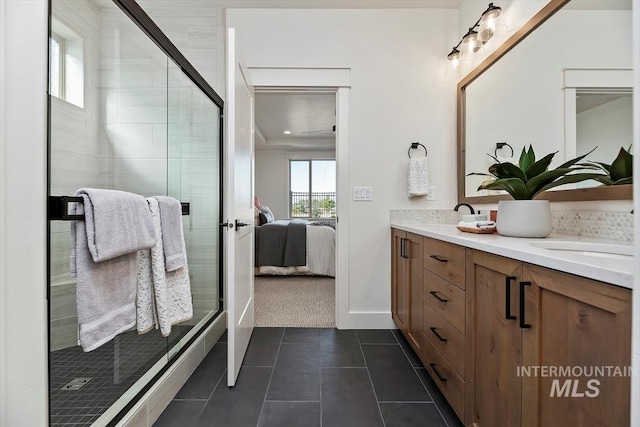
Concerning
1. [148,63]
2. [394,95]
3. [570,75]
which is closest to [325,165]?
[394,95]

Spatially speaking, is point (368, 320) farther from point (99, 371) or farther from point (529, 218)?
point (99, 371)

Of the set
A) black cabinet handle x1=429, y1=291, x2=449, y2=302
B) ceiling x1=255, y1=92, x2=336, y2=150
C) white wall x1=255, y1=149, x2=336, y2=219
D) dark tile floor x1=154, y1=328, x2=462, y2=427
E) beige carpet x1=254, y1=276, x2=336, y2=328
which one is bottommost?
dark tile floor x1=154, y1=328, x2=462, y2=427

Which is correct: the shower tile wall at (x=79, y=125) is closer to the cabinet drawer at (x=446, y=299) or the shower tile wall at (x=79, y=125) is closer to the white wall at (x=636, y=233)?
the cabinet drawer at (x=446, y=299)

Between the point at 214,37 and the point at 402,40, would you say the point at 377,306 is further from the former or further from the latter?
the point at 214,37

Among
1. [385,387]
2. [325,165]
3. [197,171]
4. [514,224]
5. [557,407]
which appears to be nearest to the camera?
[557,407]

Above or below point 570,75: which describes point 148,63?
above

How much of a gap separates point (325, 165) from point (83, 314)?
6.43 metres

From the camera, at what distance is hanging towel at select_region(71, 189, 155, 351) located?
91 centimetres

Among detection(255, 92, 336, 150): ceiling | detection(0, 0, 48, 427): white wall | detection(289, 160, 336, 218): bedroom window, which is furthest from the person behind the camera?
detection(289, 160, 336, 218): bedroom window

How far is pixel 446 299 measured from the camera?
129cm

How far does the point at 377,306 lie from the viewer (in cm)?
230

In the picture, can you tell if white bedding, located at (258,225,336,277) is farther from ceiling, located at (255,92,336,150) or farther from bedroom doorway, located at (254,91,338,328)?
ceiling, located at (255,92,336,150)

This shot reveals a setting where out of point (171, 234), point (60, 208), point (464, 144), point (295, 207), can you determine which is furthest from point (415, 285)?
point (295, 207)

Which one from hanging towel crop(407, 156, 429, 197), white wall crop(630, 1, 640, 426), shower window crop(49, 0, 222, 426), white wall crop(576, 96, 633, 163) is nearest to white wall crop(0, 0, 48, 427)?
shower window crop(49, 0, 222, 426)
